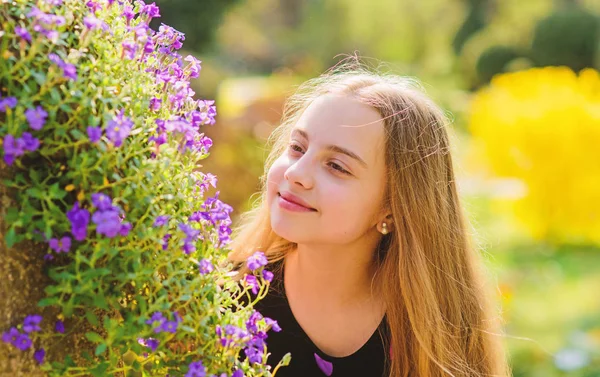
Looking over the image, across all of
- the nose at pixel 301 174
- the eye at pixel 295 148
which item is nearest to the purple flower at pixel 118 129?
the nose at pixel 301 174

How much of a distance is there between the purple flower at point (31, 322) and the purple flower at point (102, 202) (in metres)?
0.19

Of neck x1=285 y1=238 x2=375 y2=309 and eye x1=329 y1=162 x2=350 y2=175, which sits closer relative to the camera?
eye x1=329 y1=162 x2=350 y2=175

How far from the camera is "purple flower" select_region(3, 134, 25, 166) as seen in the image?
115 cm

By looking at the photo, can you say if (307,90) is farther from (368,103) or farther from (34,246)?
(34,246)

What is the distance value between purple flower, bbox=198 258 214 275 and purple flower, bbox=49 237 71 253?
0.22 metres

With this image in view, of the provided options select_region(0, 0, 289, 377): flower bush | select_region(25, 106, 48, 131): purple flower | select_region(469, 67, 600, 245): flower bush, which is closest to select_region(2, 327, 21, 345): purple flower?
select_region(0, 0, 289, 377): flower bush

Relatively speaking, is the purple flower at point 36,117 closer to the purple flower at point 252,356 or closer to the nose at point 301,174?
the purple flower at point 252,356

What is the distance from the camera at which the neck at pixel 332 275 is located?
7.24 feet

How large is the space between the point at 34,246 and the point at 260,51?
27.5 metres

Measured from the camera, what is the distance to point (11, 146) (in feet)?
3.79

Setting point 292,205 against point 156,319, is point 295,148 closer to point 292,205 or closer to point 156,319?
point 292,205

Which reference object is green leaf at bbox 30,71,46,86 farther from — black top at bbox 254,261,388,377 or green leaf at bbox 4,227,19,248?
black top at bbox 254,261,388,377

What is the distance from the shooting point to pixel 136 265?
4.11ft

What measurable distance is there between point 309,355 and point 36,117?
1.26 meters
